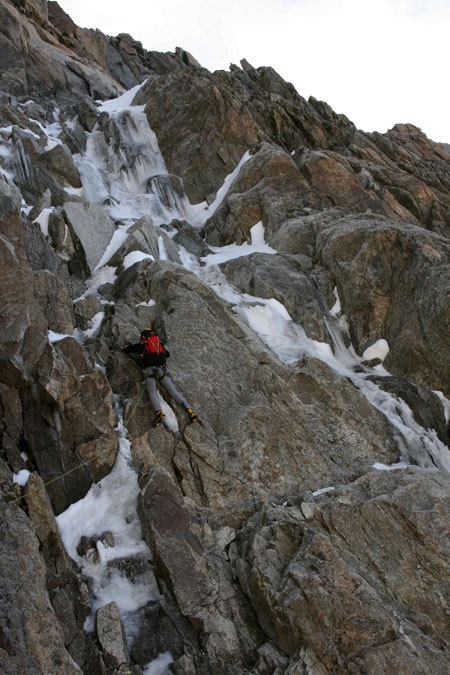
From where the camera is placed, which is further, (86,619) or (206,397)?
(206,397)

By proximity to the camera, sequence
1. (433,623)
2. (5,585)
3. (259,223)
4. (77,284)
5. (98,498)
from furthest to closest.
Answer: (259,223) < (77,284) < (98,498) < (433,623) < (5,585)

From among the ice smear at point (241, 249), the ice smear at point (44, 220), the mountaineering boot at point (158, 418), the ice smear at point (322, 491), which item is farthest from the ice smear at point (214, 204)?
the ice smear at point (322, 491)

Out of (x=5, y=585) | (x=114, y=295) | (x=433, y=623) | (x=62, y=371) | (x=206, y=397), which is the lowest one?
(x=433, y=623)

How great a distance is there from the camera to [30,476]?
8.48 metres

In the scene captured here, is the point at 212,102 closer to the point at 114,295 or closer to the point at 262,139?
the point at 262,139

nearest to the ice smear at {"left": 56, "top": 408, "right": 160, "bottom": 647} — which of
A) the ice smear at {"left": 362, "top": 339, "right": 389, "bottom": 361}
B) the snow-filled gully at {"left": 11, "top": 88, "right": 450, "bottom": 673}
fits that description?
the snow-filled gully at {"left": 11, "top": 88, "right": 450, "bottom": 673}

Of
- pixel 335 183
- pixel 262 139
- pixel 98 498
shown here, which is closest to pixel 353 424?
pixel 98 498

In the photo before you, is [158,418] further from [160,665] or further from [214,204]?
[214,204]

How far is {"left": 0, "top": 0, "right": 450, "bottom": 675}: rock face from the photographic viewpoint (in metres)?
7.43

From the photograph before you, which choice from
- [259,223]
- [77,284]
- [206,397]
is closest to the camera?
[206,397]

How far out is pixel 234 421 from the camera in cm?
1120

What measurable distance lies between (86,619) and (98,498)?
2335 millimetres

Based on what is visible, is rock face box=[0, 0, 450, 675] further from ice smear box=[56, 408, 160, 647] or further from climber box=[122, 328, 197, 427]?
climber box=[122, 328, 197, 427]

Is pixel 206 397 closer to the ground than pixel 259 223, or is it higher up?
closer to the ground
